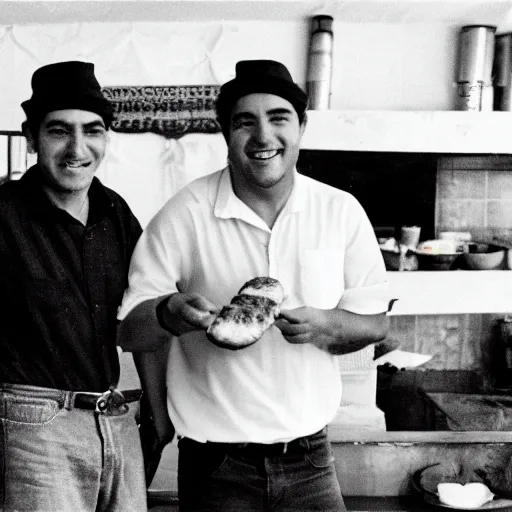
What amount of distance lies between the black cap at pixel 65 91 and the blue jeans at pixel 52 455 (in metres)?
0.47

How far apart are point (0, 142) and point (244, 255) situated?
1.26 meters

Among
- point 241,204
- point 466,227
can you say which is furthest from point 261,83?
point 466,227

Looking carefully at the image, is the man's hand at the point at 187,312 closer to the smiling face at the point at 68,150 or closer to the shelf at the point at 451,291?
the smiling face at the point at 68,150

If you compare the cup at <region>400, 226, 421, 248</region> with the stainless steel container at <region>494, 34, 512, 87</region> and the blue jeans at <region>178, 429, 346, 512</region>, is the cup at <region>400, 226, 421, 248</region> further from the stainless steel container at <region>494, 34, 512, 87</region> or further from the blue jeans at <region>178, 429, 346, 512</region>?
the blue jeans at <region>178, 429, 346, 512</region>

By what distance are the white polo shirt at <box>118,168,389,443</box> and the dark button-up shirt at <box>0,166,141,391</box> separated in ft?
0.21

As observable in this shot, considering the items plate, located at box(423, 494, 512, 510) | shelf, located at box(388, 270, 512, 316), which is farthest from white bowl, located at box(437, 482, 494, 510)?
shelf, located at box(388, 270, 512, 316)

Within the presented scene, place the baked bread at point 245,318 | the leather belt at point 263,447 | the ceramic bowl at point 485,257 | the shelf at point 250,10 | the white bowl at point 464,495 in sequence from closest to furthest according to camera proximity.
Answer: the baked bread at point 245,318, the leather belt at point 263,447, the white bowl at point 464,495, the shelf at point 250,10, the ceramic bowl at point 485,257

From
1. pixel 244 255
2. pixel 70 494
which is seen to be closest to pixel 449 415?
Answer: pixel 244 255

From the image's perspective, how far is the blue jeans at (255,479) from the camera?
1203 millimetres

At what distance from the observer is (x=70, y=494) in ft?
3.82

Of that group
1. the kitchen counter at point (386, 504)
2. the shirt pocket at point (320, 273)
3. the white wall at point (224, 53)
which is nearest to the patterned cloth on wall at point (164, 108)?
the white wall at point (224, 53)

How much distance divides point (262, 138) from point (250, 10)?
3.46 ft

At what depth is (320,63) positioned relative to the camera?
85.6 inches

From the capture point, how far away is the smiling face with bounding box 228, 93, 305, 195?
47.9 inches
